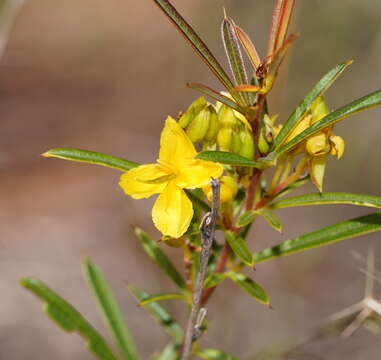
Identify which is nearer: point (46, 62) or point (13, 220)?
point (13, 220)

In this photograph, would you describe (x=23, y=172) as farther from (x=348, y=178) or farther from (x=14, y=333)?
(x=348, y=178)

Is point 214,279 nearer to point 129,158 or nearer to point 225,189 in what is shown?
point 225,189

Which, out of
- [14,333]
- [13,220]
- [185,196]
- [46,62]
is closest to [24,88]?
[46,62]

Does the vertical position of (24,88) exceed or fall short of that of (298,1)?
it exceeds it

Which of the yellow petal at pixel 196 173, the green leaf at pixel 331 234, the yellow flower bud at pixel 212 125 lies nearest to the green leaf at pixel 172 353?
the green leaf at pixel 331 234

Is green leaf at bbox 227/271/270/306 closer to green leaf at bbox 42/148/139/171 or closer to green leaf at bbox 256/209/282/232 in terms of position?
green leaf at bbox 256/209/282/232

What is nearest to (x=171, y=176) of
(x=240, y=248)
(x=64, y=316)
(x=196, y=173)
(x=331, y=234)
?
(x=196, y=173)

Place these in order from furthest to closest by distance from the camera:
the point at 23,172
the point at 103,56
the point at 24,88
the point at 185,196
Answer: the point at 103,56
the point at 24,88
the point at 23,172
the point at 185,196

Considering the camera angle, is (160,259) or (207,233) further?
(160,259)

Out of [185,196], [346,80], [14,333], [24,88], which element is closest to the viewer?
[185,196]
